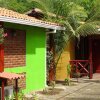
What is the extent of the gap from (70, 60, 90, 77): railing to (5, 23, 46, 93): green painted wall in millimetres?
3818

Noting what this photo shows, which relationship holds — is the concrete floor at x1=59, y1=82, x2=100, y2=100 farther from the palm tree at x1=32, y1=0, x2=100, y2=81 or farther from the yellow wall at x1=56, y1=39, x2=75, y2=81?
the yellow wall at x1=56, y1=39, x2=75, y2=81

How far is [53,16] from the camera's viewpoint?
653 inches

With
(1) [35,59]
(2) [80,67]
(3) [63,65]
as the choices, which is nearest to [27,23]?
(1) [35,59]

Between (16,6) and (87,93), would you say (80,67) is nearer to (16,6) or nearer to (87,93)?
(87,93)

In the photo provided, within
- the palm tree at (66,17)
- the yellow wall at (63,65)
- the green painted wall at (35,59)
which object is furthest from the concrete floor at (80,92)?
the palm tree at (66,17)

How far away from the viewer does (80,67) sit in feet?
64.8

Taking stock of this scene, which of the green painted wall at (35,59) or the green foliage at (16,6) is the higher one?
the green foliage at (16,6)

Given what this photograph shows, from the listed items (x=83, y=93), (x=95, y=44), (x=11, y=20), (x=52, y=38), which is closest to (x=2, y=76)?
(x=11, y=20)

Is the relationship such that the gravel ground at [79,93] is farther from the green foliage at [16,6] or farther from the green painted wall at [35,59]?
the green foliage at [16,6]

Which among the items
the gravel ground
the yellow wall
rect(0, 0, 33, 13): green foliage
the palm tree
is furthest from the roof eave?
rect(0, 0, 33, 13): green foliage

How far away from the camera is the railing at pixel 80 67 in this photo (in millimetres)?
19073

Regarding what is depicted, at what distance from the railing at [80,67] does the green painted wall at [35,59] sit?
382 centimetres

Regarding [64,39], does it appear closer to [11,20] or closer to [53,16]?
[53,16]

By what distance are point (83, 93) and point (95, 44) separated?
997 cm
